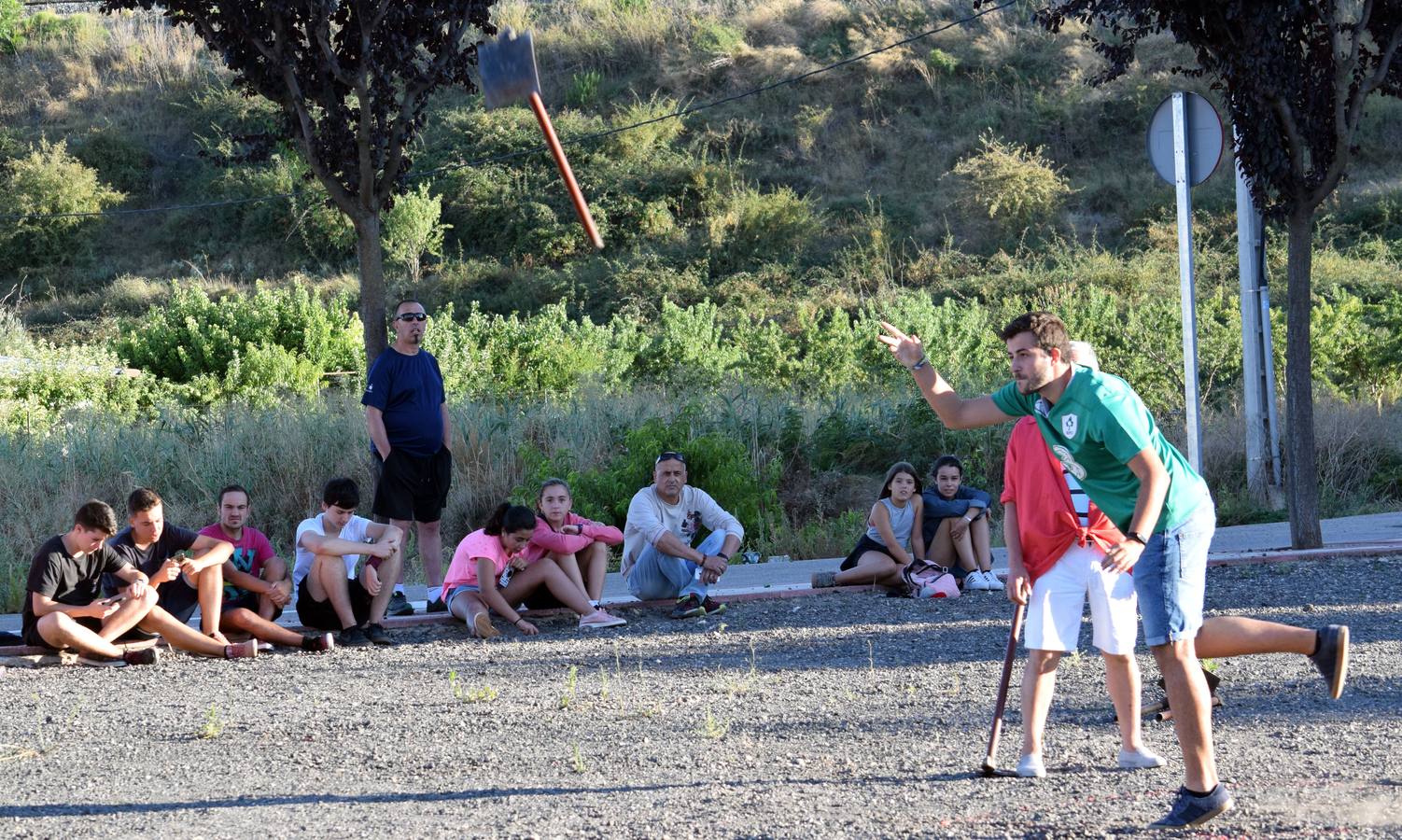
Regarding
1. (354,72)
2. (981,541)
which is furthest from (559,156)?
(981,541)

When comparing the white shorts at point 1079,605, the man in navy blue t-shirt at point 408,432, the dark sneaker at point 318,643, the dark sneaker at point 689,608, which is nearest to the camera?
the white shorts at point 1079,605

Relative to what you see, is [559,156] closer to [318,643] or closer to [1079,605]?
[1079,605]

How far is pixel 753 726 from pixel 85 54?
49.6 metres

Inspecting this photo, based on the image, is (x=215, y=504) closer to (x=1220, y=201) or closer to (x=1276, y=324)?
(x=1276, y=324)

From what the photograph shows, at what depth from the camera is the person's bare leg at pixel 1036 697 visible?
16.4 feet

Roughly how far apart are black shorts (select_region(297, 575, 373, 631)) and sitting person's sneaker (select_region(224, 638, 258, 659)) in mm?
476

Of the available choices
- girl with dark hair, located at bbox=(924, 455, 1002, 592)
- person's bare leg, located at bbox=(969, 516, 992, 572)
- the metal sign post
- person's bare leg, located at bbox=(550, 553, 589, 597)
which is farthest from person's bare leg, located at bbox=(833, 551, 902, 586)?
the metal sign post

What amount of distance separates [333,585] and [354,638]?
32 cm

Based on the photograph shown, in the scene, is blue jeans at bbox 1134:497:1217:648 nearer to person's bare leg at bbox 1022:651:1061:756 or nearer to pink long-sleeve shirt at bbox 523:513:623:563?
person's bare leg at bbox 1022:651:1061:756

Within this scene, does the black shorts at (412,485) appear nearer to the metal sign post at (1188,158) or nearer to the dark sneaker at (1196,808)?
the metal sign post at (1188,158)

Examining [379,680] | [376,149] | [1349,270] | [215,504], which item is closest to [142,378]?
[215,504]

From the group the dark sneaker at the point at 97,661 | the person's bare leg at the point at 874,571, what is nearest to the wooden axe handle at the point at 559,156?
the dark sneaker at the point at 97,661

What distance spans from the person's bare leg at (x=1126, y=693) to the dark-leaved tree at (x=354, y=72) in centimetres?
616

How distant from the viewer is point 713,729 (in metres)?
5.84
